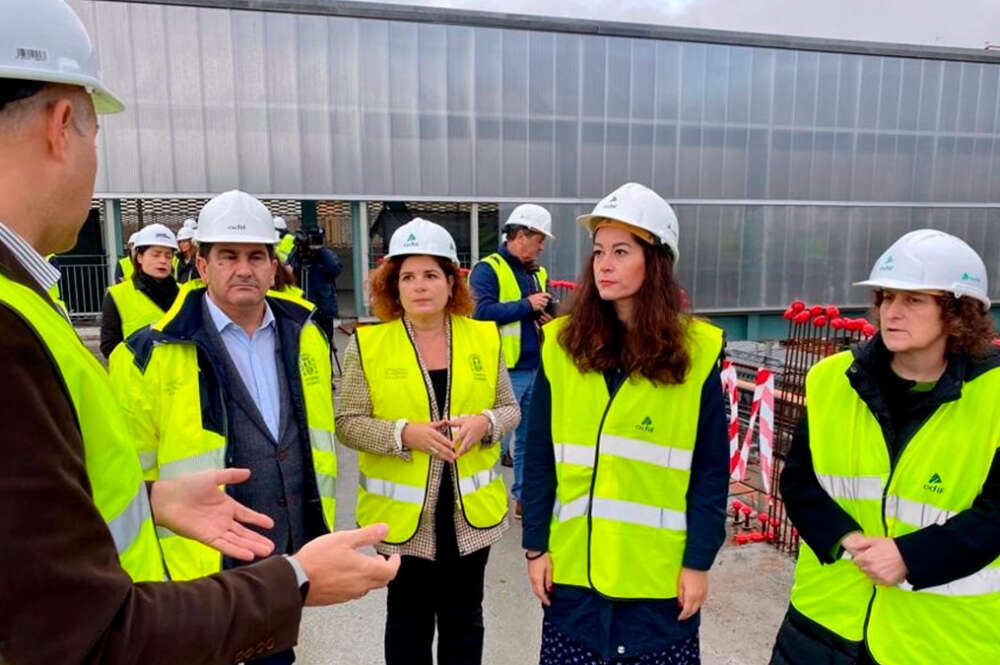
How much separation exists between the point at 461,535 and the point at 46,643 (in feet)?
6.05

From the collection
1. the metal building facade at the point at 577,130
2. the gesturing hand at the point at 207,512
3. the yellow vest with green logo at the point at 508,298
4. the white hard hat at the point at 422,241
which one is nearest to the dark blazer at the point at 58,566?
the gesturing hand at the point at 207,512

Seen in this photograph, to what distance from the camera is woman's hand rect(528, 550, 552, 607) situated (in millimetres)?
2109

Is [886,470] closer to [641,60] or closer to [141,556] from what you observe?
[141,556]

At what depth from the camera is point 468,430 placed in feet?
8.31

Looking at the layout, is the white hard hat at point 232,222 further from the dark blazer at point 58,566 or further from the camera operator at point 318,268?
the camera operator at point 318,268

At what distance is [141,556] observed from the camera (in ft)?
3.56

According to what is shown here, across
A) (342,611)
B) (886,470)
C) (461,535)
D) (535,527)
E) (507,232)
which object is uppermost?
(507,232)

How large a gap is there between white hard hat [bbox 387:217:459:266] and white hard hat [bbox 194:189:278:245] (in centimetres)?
56

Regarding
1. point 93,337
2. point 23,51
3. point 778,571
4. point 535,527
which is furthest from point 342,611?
point 93,337

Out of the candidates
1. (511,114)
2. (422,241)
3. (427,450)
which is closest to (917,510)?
→ (427,450)

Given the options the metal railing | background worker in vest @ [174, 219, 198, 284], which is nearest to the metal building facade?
the metal railing

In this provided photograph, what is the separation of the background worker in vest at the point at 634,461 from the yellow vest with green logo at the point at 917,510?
0.37 m

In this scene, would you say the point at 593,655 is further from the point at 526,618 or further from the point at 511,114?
the point at 511,114

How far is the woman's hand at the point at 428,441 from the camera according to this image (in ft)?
8.07
